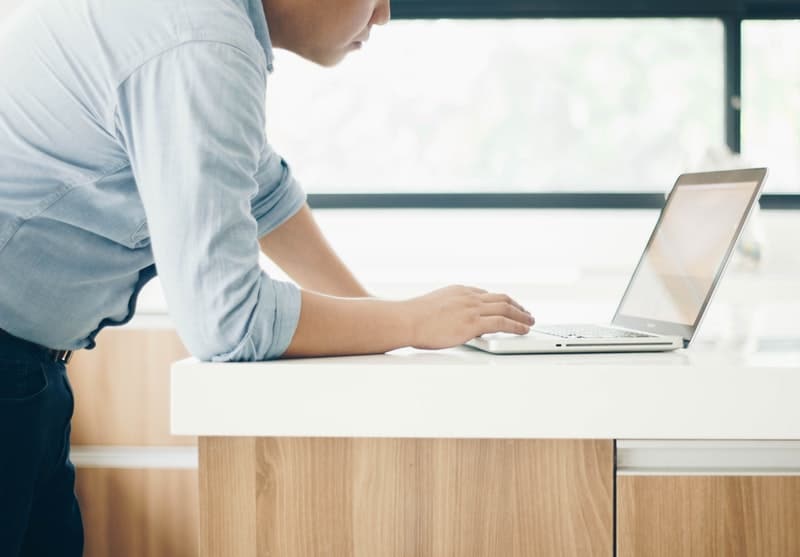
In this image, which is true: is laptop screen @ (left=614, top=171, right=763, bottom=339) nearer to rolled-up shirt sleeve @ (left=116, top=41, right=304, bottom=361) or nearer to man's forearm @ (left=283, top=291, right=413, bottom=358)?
man's forearm @ (left=283, top=291, right=413, bottom=358)

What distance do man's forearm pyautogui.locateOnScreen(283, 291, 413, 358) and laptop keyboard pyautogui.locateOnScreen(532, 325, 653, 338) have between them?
18cm

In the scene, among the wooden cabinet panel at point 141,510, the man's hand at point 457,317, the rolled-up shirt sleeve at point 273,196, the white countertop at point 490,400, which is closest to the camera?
the white countertop at point 490,400

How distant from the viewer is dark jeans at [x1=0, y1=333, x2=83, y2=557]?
966mm

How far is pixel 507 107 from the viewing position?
292cm

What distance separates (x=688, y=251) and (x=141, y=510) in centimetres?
126

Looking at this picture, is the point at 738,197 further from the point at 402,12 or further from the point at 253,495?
the point at 402,12

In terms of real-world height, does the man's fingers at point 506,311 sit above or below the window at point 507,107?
below

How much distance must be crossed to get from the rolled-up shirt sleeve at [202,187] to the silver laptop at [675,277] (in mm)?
267

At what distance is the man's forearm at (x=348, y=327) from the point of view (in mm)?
883

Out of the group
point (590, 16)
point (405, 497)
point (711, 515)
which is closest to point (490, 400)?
point (405, 497)

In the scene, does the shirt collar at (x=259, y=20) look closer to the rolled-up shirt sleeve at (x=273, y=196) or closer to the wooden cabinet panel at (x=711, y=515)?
the rolled-up shirt sleeve at (x=273, y=196)

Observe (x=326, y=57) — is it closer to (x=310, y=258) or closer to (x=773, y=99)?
(x=310, y=258)

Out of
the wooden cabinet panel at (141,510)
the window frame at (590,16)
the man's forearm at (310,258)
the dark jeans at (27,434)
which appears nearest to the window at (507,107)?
the window frame at (590,16)

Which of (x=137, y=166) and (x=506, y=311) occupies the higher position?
(x=137, y=166)
